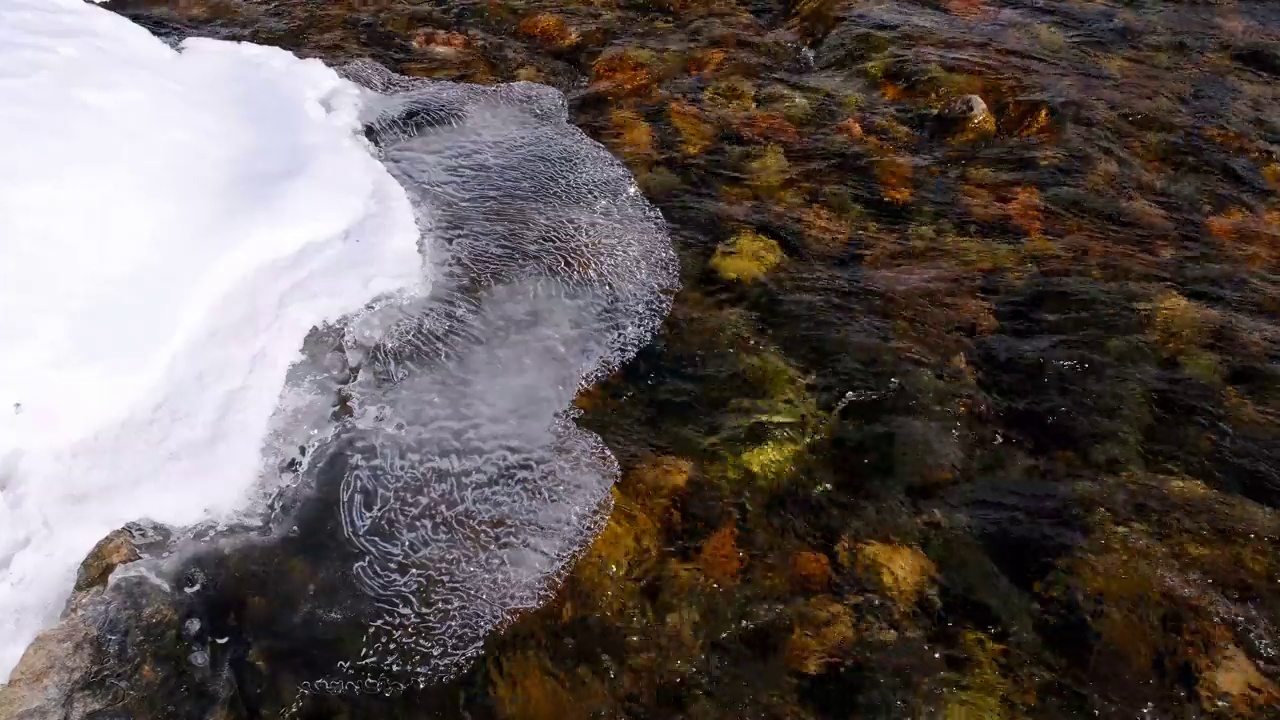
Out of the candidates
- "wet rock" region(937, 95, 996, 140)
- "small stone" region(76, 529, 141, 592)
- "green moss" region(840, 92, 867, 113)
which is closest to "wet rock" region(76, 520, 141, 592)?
"small stone" region(76, 529, 141, 592)

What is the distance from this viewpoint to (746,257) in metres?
4.10

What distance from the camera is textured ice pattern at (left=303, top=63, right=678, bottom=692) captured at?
2.77 meters

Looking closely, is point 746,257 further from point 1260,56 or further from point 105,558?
point 1260,56

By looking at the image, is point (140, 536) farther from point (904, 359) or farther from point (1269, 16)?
point (1269, 16)

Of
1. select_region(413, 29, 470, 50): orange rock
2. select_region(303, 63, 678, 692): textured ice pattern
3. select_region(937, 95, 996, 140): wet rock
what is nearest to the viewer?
select_region(303, 63, 678, 692): textured ice pattern

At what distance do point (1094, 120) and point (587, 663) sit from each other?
181 inches

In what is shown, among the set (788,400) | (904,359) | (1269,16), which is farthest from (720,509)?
(1269,16)

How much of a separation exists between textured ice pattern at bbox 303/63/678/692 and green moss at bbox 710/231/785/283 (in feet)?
0.94

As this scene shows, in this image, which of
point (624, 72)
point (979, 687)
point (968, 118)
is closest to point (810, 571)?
point (979, 687)

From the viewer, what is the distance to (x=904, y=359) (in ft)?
11.8

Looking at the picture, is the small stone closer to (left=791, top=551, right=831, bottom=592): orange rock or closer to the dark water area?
the dark water area

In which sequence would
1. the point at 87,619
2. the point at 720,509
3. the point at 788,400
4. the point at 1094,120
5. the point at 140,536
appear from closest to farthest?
the point at 87,619 < the point at 140,536 < the point at 720,509 < the point at 788,400 < the point at 1094,120

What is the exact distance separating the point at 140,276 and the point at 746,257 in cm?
267

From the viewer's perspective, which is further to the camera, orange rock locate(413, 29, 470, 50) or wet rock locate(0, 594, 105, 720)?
orange rock locate(413, 29, 470, 50)
